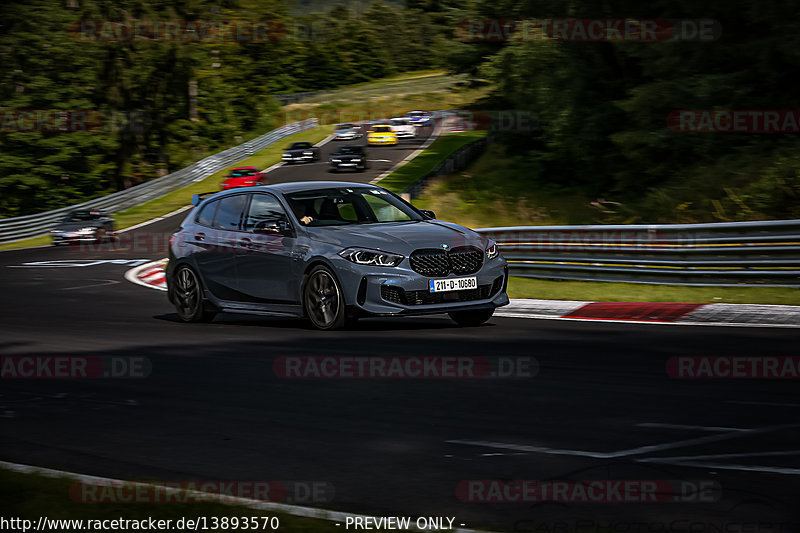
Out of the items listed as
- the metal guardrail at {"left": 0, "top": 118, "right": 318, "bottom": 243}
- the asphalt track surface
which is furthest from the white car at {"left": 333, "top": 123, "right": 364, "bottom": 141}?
the asphalt track surface

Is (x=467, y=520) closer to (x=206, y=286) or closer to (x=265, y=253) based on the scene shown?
(x=265, y=253)

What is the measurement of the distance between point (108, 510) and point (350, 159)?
5727 cm

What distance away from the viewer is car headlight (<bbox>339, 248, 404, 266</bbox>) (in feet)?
38.6

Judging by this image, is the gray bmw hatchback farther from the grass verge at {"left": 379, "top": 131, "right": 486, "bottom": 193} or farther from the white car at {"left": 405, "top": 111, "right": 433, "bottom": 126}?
the white car at {"left": 405, "top": 111, "right": 433, "bottom": 126}

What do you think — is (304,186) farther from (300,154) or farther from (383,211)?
(300,154)

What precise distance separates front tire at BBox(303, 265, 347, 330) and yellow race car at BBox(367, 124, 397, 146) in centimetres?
6441

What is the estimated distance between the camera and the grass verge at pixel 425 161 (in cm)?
5559

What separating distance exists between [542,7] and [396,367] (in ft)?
99.7

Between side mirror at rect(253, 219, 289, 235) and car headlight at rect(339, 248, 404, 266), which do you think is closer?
car headlight at rect(339, 248, 404, 266)

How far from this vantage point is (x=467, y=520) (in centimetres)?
486

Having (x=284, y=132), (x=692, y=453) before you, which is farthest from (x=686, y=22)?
(x=284, y=132)

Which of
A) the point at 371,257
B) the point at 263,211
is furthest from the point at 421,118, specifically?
the point at 371,257

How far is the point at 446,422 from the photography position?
7160 mm


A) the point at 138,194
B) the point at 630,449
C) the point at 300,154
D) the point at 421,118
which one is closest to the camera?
the point at 630,449
